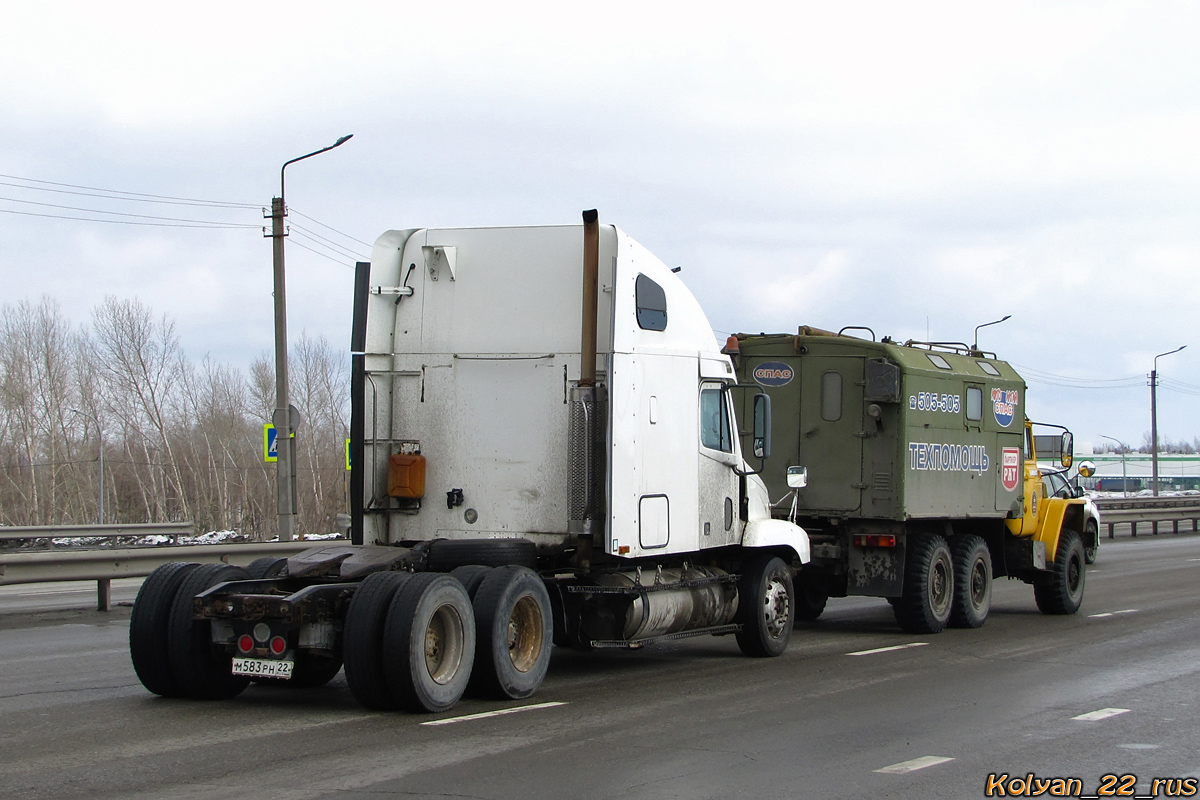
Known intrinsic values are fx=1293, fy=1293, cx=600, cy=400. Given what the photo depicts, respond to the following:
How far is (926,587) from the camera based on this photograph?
1455 centimetres

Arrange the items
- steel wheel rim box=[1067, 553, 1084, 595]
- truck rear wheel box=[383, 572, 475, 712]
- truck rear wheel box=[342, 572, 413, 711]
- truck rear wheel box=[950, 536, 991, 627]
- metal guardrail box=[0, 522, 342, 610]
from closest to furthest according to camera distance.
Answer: truck rear wheel box=[383, 572, 475, 712] < truck rear wheel box=[342, 572, 413, 711] < metal guardrail box=[0, 522, 342, 610] < truck rear wheel box=[950, 536, 991, 627] < steel wheel rim box=[1067, 553, 1084, 595]

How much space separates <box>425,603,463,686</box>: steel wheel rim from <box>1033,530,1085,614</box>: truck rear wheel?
1049 centimetres

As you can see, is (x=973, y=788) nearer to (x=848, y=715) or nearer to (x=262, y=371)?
(x=848, y=715)

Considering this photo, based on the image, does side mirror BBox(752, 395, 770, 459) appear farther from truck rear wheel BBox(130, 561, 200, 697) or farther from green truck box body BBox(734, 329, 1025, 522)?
truck rear wheel BBox(130, 561, 200, 697)

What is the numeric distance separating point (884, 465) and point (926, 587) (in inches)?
57.7

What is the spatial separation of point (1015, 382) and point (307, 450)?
42.8 m

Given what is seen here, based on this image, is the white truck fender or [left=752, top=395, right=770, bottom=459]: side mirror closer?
[left=752, top=395, right=770, bottom=459]: side mirror

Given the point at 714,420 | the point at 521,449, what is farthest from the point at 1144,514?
the point at 521,449

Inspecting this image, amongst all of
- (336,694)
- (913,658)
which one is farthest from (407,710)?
(913,658)

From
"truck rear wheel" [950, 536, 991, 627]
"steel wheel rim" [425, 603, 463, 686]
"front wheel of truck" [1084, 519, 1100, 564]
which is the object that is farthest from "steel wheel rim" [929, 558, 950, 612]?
"steel wheel rim" [425, 603, 463, 686]

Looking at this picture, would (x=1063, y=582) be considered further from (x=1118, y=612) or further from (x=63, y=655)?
(x=63, y=655)

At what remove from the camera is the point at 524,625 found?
9.58m

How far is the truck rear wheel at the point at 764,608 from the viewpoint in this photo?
1203 centimetres

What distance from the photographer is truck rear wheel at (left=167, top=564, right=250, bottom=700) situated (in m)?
9.08
